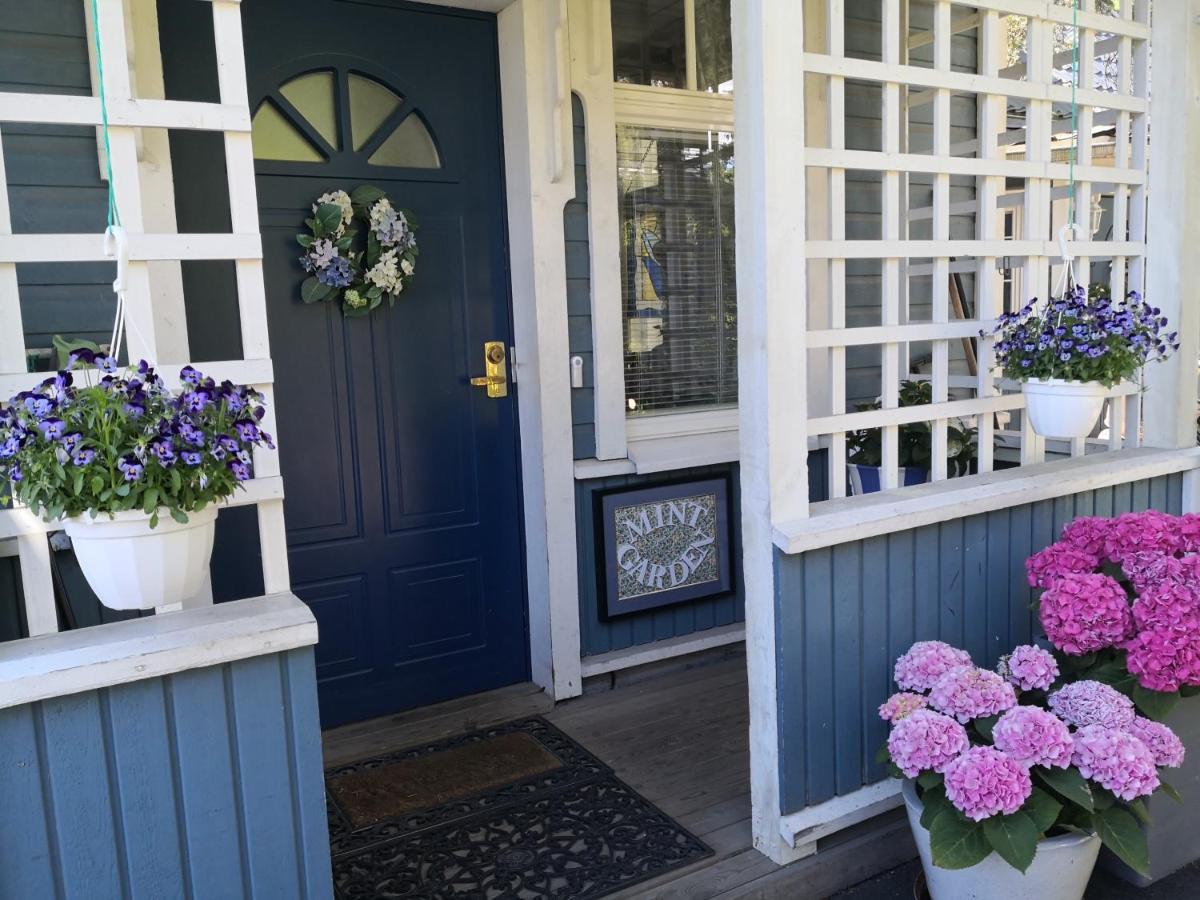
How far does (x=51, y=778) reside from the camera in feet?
4.88

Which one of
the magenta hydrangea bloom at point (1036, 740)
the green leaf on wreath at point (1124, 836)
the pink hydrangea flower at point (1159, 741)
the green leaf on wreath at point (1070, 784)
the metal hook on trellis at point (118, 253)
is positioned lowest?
the green leaf on wreath at point (1124, 836)

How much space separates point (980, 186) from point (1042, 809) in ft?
5.23

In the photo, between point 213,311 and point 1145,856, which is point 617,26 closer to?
point 213,311

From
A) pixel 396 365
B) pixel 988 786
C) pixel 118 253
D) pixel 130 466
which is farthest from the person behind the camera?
pixel 396 365

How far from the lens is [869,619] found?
2344 mm

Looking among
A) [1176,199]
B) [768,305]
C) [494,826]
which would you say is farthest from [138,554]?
[1176,199]

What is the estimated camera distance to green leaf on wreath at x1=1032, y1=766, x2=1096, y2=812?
6.26ft

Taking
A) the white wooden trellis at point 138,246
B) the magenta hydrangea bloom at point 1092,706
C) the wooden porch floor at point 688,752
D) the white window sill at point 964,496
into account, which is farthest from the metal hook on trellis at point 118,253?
the magenta hydrangea bloom at point 1092,706

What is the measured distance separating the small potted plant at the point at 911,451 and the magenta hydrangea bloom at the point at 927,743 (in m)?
1.18

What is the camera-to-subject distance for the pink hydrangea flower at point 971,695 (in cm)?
204

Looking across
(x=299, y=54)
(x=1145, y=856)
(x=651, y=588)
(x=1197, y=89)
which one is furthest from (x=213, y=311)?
(x=1197, y=89)

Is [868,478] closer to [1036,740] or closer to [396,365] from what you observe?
[1036,740]

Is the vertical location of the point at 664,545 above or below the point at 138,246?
below

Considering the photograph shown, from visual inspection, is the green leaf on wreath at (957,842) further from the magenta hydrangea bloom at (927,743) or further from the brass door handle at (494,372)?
the brass door handle at (494,372)
